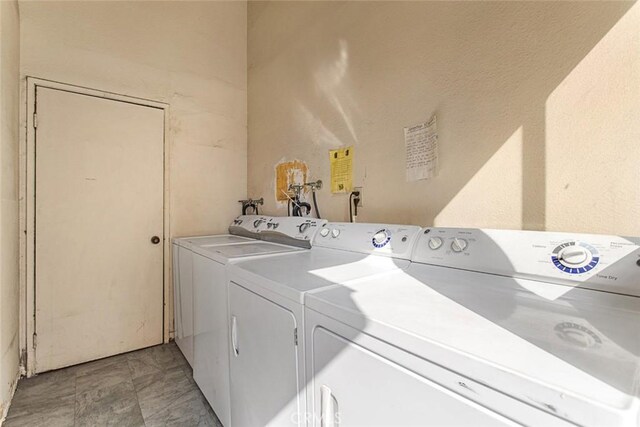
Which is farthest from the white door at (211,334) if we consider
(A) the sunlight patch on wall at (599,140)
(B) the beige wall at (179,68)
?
(A) the sunlight patch on wall at (599,140)

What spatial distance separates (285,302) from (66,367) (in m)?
2.21

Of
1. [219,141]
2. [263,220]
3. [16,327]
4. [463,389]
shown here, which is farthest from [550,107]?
[16,327]

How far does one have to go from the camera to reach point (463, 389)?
0.50 m

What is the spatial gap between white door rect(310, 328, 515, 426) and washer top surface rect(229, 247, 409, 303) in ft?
0.61

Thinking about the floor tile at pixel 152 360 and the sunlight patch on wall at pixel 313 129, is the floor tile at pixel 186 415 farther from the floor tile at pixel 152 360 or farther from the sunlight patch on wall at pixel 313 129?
the sunlight patch on wall at pixel 313 129

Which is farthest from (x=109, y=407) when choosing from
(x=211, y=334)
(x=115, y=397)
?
A: (x=211, y=334)

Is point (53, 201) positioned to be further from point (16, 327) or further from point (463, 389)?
point (463, 389)

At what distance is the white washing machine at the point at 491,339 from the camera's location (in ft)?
1.40

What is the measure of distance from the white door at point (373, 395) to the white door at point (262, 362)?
128mm

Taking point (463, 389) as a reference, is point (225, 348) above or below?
below

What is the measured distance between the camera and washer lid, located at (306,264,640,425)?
0.40 m

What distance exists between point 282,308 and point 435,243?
65cm

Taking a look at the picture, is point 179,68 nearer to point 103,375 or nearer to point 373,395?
point 103,375

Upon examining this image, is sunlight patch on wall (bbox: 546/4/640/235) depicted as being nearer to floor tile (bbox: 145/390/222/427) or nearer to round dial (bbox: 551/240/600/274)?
round dial (bbox: 551/240/600/274)
